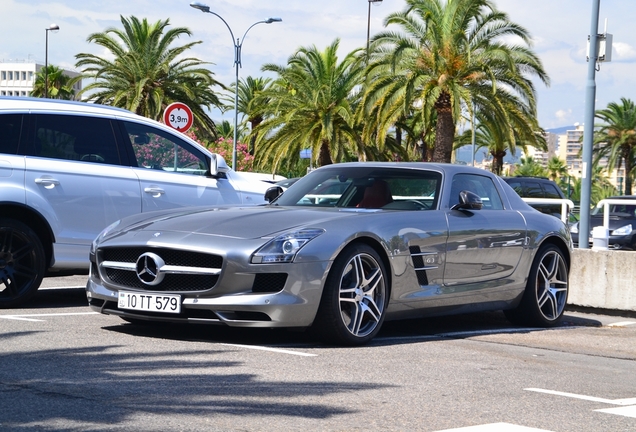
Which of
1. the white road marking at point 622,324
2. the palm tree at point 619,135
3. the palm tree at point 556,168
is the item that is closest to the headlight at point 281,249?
the white road marking at point 622,324

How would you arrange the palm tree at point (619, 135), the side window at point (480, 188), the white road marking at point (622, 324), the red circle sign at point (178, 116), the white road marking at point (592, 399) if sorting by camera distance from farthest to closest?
the palm tree at point (619, 135) → the red circle sign at point (178, 116) → the white road marking at point (622, 324) → the side window at point (480, 188) → the white road marking at point (592, 399)

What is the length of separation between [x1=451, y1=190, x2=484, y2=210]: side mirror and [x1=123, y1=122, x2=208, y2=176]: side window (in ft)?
9.61

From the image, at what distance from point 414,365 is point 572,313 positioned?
582cm

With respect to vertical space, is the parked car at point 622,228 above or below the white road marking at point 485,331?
above

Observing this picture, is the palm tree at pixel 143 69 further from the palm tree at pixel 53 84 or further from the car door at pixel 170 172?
the palm tree at pixel 53 84

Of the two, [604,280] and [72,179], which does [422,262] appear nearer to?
[72,179]

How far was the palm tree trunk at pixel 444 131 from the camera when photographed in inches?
1230

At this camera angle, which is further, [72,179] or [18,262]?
[72,179]

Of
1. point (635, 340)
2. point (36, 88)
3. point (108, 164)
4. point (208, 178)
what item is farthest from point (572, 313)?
point (36, 88)

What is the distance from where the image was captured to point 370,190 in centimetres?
816

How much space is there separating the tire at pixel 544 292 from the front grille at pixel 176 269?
3.44 meters

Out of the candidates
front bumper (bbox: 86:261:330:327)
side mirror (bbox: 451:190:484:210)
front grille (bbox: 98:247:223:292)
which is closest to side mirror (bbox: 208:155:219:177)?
side mirror (bbox: 451:190:484:210)

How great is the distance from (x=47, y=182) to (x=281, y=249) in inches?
117

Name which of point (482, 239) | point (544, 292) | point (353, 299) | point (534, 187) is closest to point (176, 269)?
point (353, 299)
